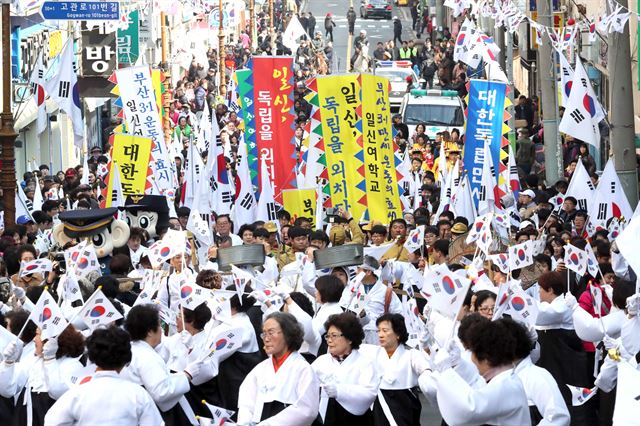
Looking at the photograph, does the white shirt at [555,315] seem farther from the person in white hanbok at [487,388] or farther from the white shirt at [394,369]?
the person in white hanbok at [487,388]

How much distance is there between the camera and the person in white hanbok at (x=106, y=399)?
8.51 meters

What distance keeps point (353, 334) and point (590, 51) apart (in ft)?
87.1

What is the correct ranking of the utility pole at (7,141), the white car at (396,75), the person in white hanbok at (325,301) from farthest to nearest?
the white car at (396,75) < the utility pole at (7,141) < the person in white hanbok at (325,301)

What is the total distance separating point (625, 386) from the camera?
8.97 metres

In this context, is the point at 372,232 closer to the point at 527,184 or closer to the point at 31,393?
the point at 31,393

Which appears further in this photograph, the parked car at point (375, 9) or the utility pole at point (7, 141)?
the parked car at point (375, 9)

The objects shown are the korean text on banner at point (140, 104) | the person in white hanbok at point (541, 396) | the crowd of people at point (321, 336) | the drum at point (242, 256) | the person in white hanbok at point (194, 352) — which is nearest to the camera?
the crowd of people at point (321, 336)

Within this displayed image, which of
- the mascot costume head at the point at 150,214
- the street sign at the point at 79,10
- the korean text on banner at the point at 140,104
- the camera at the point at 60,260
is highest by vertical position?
the street sign at the point at 79,10

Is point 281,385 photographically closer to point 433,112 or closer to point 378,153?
point 378,153

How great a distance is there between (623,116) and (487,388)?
46.8ft

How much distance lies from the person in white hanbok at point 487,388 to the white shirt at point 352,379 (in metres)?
1.86

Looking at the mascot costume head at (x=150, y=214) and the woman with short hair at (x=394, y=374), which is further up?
the mascot costume head at (x=150, y=214)

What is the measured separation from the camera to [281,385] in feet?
31.5

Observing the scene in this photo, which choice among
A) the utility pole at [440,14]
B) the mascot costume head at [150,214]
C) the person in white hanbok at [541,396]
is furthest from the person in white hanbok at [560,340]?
the utility pole at [440,14]
